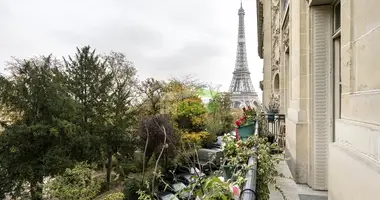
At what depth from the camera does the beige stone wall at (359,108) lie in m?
1.39

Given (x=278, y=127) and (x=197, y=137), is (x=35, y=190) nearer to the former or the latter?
(x=197, y=137)

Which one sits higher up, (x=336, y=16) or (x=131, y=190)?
Answer: (x=336, y=16)

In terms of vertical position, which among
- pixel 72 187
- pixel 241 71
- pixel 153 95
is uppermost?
pixel 241 71

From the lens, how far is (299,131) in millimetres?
3863

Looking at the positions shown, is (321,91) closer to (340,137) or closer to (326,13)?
(326,13)

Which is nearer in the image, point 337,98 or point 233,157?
point 233,157

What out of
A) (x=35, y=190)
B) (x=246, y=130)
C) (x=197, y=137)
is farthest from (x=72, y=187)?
(x=246, y=130)

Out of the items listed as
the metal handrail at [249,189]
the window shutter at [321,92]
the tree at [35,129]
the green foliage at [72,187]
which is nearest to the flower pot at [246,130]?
the window shutter at [321,92]

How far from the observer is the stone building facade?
144 cm

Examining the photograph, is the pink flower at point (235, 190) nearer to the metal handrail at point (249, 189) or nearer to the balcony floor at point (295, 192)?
the metal handrail at point (249, 189)

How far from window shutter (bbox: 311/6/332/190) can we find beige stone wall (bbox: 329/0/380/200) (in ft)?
5.37

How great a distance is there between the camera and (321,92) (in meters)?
3.66

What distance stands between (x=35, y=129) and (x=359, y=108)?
1296 cm

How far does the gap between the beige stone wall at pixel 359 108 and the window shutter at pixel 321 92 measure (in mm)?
1637
